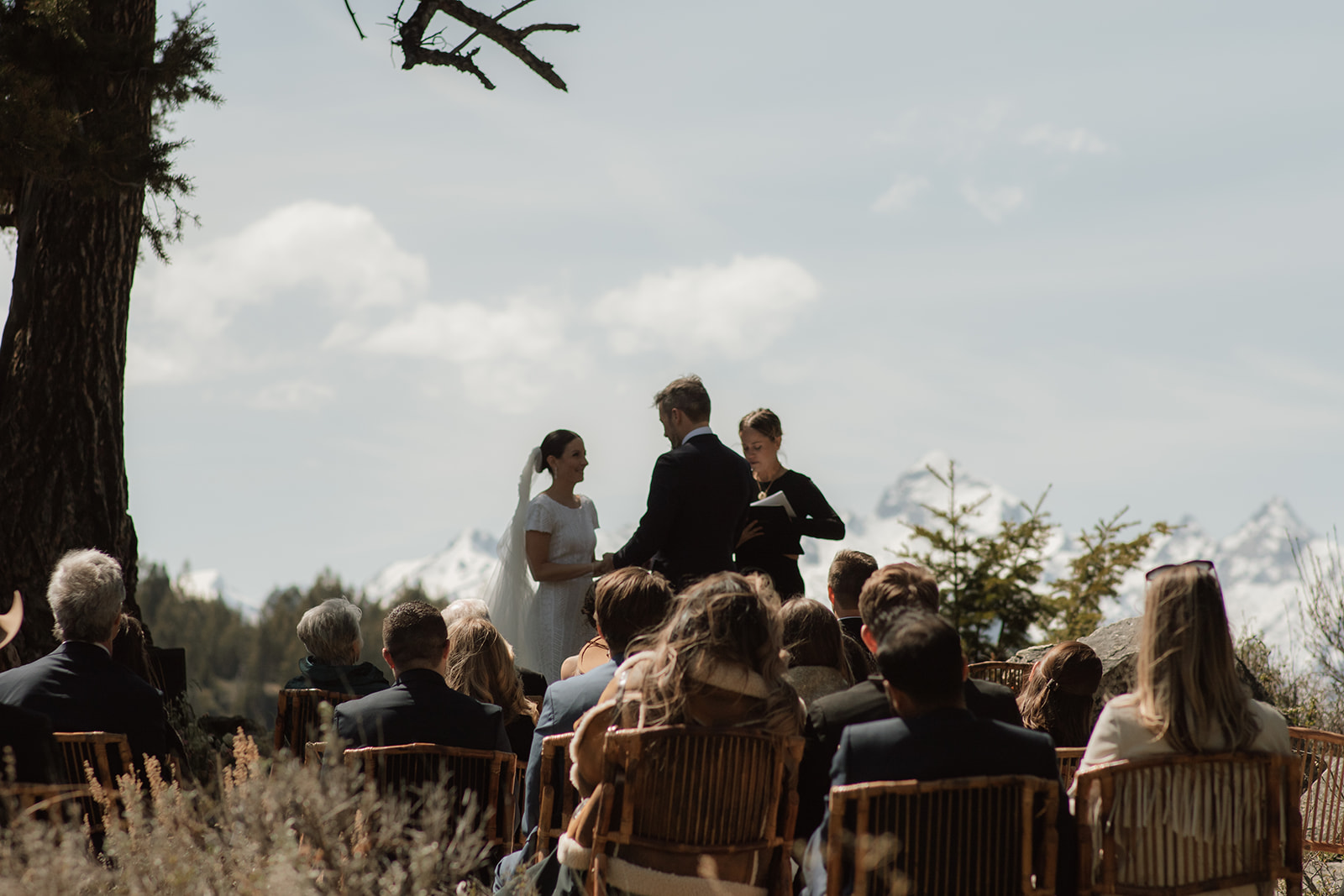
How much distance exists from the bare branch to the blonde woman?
5.03 m

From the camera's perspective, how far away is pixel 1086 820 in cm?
269

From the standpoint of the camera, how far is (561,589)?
6160mm

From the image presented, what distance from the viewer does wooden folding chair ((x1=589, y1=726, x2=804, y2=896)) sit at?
8.61 ft

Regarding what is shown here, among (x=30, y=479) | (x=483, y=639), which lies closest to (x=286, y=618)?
(x=30, y=479)

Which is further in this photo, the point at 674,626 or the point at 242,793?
the point at 674,626

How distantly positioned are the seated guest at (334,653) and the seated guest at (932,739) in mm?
2311

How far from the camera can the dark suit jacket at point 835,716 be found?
2986mm

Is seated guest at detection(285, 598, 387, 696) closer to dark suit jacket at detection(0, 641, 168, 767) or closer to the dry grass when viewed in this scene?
→ dark suit jacket at detection(0, 641, 168, 767)

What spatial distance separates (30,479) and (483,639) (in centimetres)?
354

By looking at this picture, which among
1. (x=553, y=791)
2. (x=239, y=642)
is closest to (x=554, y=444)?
(x=553, y=791)

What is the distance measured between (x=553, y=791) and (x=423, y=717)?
0.47m

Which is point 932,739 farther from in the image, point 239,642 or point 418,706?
point 239,642

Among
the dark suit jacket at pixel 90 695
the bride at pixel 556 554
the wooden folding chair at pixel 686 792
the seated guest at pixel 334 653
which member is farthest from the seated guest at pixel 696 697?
the bride at pixel 556 554

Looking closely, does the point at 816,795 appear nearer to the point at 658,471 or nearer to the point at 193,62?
the point at 658,471
